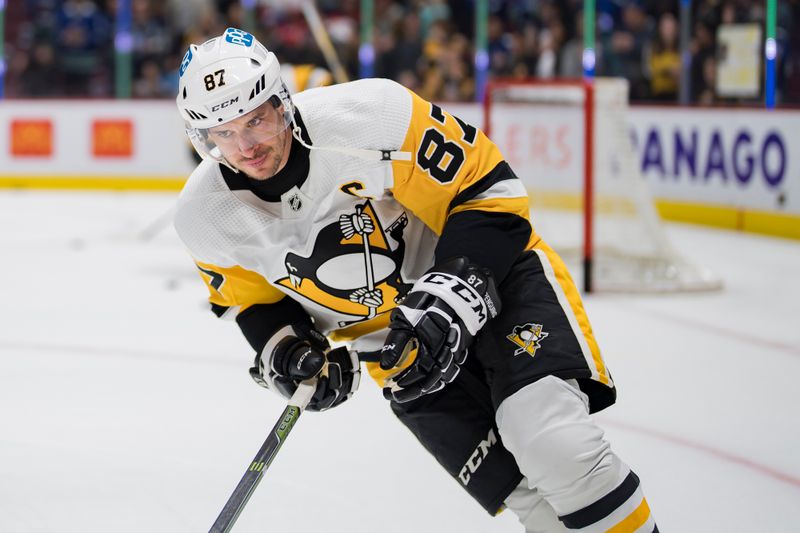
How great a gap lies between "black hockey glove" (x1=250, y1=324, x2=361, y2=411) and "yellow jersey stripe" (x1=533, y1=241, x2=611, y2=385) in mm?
391

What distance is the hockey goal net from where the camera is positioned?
5.20 metres

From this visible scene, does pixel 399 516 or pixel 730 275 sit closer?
pixel 399 516

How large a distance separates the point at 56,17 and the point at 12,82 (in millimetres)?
690

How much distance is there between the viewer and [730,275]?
571 cm

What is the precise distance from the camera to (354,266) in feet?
6.32

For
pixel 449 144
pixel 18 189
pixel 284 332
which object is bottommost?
pixel 18 189

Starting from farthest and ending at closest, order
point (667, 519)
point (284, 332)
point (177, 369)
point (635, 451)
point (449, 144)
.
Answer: point (177, 369), point (635, 451), point (667, 519), point (284, 332), point (449, 144)

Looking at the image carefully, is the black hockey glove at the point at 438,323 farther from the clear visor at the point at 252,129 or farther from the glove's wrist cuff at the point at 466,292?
the clear visor at the point at 252,129

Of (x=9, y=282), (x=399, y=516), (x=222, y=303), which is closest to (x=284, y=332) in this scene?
(x=222, y=303)

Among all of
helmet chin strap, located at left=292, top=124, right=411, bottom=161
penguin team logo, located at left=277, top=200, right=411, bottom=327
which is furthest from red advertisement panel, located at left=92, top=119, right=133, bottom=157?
helmet chin strap, located at left=292, top=124, right=411, bottom=161

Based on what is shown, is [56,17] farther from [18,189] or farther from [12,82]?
[18,189]

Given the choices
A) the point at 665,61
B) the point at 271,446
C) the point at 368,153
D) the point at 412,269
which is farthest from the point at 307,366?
the point at 665,61

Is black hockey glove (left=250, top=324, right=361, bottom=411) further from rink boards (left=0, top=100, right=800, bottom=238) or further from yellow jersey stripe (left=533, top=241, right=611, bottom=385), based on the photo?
rink boards (left=0, top=100, right=800, bottom=238)

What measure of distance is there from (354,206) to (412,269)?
18cm
